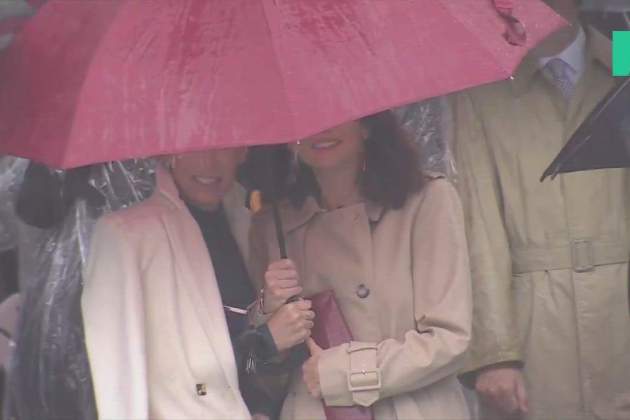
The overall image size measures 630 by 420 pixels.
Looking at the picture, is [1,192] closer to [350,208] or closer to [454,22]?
[350,208]

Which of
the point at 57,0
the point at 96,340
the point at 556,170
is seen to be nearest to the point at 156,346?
the point at 96,340

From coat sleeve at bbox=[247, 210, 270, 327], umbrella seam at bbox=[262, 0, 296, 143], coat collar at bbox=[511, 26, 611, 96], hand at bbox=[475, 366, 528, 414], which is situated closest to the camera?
umbrella seam at bbox=[262, 0, 296, 143]

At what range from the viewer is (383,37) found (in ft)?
9.98

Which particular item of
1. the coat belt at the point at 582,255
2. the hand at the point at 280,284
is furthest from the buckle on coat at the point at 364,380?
the coat belt at the point at 582,255

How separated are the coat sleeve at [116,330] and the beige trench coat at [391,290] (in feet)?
1.72

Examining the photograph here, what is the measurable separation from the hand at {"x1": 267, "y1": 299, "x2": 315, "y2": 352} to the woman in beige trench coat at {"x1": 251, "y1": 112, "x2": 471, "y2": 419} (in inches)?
1.6

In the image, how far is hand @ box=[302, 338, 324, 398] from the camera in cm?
341

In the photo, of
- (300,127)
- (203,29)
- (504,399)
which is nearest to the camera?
(300,127)

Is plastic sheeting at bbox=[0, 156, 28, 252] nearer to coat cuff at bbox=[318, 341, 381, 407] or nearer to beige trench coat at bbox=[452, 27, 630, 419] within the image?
coat cuff at bbox=[318, 341, 381, 407]

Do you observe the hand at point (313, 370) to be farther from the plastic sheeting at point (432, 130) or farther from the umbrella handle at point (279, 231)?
the plastic sheeting at point (432, 130)

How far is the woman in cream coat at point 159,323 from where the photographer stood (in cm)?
313

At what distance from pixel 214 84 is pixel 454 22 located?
68 cm

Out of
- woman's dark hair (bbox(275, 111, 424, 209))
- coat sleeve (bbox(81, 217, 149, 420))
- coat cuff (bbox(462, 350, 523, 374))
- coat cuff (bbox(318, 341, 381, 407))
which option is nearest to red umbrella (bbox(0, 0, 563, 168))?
coat sleeve (bbox(81, 217, 149, 420))

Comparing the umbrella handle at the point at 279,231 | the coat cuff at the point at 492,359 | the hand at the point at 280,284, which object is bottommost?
the coat cuff at the point at 492,359
